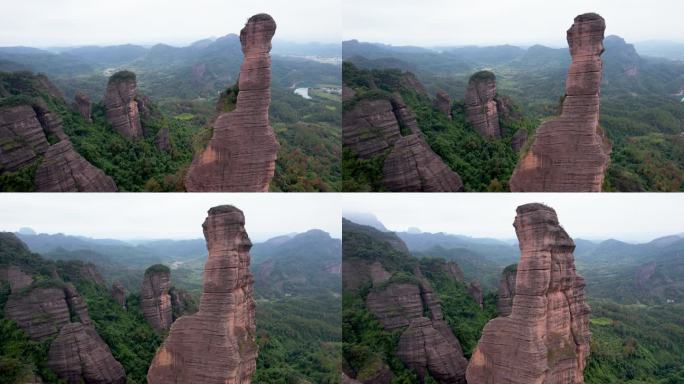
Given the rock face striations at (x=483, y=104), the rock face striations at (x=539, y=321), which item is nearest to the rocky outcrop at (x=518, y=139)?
the rock face striations at (x=483, y=104)

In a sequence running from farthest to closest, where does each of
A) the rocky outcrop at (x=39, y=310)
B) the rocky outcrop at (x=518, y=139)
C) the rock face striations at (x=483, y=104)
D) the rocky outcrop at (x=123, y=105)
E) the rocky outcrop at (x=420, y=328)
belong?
the rocky outcrop at (x=123, y=105), the rock face striations at (x=483, y=104), the rocky outcrop at (x=518, y=139), the rocky outcrop at (x=39, y=310), the rocky outcrop at (x=420, y=328)

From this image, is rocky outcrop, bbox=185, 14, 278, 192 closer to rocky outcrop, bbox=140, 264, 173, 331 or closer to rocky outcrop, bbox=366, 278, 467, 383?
rocky outcrop, bbox=366, 278, 467, 383

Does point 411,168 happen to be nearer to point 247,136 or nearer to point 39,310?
point 247,136

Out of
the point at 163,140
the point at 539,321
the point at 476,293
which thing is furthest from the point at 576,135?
the point at 163,140

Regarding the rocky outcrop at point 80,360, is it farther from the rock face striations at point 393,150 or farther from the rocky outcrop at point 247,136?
the rock face striations at point 393,150

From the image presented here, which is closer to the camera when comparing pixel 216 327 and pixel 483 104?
pixel 216 327

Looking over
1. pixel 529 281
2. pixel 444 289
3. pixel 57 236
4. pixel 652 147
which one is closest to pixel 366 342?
pixel 444 289

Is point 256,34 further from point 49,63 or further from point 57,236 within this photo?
point 57,236
